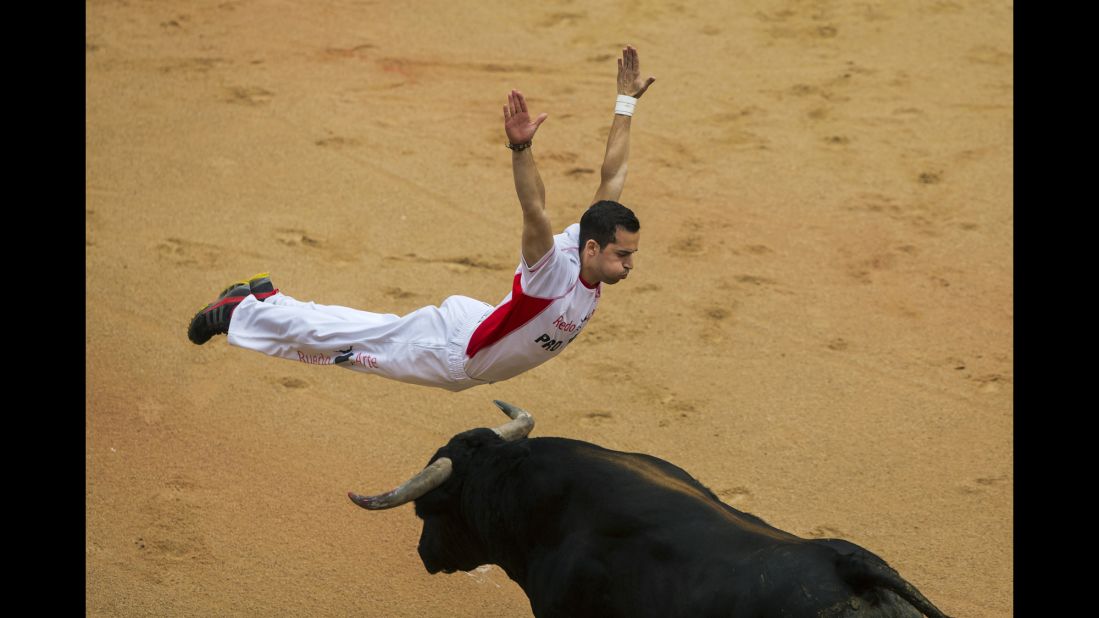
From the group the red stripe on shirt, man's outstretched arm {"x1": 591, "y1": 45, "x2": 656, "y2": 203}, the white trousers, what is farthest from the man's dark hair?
the white trousers

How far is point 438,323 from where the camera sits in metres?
5.79

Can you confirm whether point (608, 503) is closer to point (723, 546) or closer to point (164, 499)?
point (723, 546)

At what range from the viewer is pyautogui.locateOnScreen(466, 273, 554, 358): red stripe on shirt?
17.6ft

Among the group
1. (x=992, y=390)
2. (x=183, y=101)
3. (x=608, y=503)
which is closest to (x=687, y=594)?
(x=608, y=503)

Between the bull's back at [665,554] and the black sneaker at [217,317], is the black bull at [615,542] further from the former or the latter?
the black sneaker at [217,317]

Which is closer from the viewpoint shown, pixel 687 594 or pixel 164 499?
pixel 687 594

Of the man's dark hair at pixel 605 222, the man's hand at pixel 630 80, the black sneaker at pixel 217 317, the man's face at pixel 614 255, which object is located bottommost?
the black sneaker at pixel 217 317

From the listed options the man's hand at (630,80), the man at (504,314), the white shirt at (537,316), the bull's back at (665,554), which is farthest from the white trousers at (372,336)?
the man's hand at (630,80)

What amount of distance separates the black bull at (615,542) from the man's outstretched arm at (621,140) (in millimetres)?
1118

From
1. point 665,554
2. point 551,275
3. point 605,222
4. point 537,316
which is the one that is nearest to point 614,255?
point 605,222

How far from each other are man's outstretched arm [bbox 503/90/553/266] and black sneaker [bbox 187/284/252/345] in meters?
1.67

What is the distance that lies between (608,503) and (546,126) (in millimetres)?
6267

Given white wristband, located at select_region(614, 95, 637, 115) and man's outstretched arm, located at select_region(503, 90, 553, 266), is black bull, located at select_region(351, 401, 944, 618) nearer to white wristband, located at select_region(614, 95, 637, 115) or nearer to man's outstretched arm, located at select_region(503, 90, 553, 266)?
man's outstretched arm, located at select_region(503, 90, 553, 266)

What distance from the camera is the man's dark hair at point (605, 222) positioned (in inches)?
204
